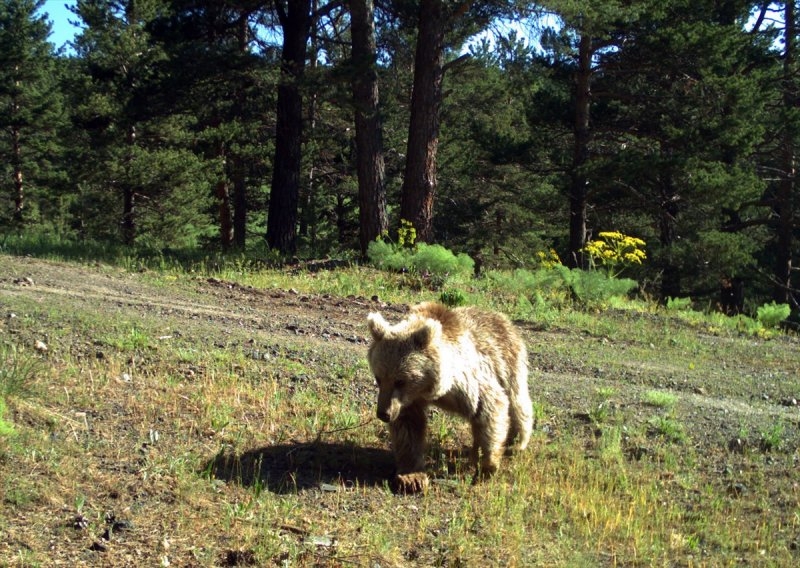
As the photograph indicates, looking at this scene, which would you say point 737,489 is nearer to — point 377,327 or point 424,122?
point 377,327

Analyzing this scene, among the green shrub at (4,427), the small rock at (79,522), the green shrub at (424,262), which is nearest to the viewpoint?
the small rock at (79,522)

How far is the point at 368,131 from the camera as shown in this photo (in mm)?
15219

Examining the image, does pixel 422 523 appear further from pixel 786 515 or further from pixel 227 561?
pixel 786 515

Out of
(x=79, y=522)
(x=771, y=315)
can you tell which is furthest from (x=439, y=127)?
(x=79, y=522)

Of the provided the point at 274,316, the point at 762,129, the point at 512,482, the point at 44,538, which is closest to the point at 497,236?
the point at 762,129

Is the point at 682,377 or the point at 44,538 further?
the point at 682,377

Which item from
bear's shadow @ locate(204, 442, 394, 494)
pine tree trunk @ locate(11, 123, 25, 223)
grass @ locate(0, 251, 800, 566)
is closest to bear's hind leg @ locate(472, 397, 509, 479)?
grass @ locate(0, 251, 800, 566)

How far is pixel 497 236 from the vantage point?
31.4m

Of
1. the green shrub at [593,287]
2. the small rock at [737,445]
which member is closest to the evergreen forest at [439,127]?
the green shrub at [593,287]

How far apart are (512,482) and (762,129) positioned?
779 inches

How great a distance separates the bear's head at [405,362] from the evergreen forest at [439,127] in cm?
952

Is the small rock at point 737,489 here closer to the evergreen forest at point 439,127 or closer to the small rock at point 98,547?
the small rock at point 98,547

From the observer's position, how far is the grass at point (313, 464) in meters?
4.18

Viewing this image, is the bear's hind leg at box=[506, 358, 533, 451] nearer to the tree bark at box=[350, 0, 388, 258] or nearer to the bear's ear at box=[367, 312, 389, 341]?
the bear's ear at box=[367, 312, 389, 341]
